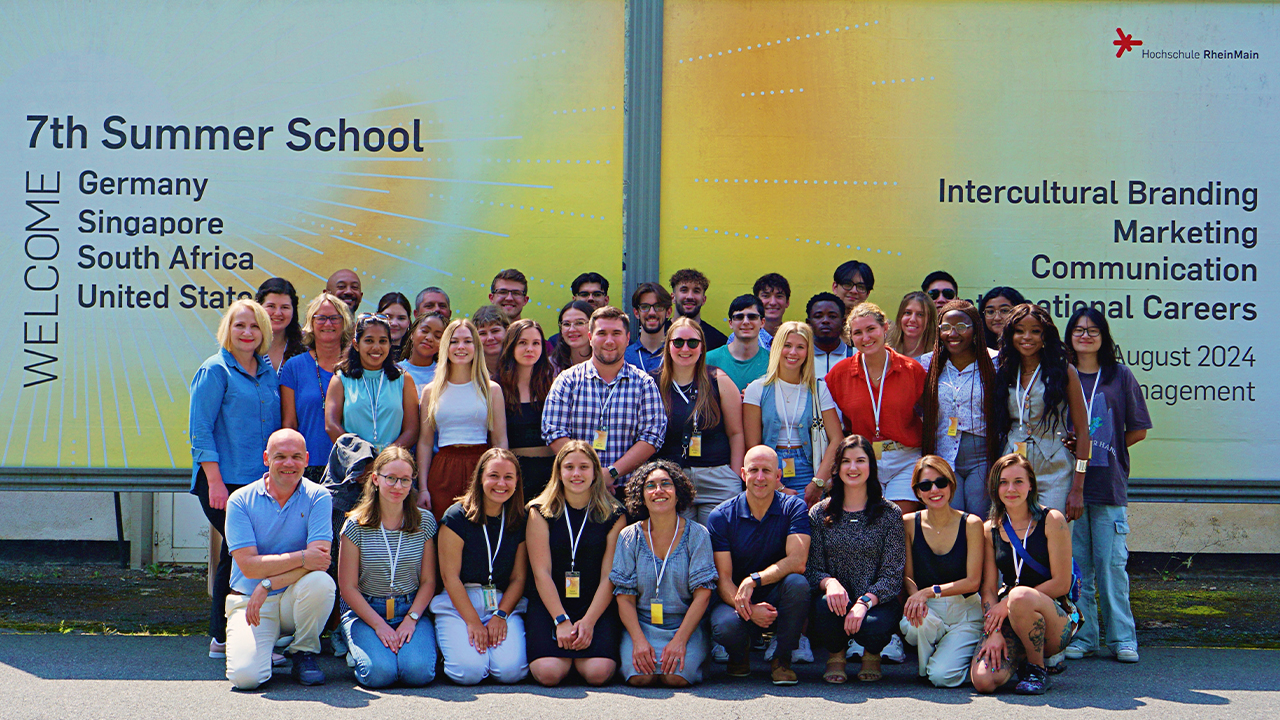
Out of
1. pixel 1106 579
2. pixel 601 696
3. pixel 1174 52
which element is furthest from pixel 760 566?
pixel 1174 52

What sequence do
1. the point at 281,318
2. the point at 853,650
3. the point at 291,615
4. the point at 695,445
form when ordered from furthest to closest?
the point at 281,318 → the point at 695,445 → the point at 853,650 → the point at 291,615

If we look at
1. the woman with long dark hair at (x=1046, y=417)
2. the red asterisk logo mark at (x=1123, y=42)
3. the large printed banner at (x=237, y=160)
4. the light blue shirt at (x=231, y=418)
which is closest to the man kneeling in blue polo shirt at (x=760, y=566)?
the woman with long dark hair at (x=1046, y=417)

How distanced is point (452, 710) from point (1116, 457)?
3.25 m

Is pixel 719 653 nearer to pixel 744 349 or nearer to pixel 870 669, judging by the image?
pixel 870 669

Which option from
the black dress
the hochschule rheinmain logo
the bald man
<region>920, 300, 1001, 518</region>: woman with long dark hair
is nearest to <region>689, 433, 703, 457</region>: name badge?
the black dress

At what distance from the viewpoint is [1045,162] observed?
562 centimetres

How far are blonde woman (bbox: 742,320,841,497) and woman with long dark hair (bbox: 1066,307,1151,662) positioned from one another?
1221 millimetres

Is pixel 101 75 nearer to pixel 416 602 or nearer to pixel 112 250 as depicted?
pixel 112 250

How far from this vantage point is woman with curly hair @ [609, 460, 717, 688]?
14.8 feet

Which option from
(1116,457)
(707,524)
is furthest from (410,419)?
(1116,457)

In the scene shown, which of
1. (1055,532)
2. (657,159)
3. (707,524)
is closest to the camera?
(1055,532)

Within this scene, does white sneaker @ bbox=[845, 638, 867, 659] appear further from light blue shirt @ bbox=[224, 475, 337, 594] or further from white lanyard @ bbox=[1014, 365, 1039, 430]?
light blue shirt @ bbox=[224, 475, 337, 594]

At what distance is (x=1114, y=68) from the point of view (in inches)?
→ 221

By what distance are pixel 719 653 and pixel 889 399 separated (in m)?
1.41
